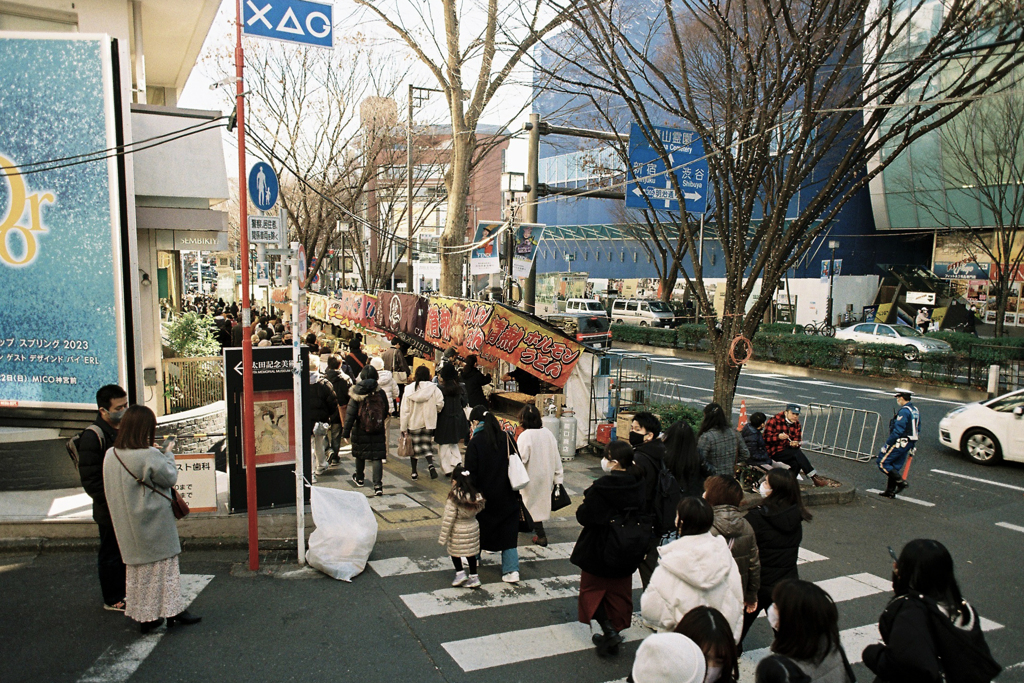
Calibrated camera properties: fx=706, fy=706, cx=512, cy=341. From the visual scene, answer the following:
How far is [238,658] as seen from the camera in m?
4.97

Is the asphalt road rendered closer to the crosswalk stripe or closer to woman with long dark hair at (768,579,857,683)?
the crosswalk stripe

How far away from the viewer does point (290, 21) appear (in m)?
6.64

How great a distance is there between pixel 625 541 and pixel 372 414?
4942mm

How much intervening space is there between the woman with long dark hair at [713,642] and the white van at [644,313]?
36.1 meters

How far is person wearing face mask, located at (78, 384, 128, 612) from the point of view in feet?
17.5

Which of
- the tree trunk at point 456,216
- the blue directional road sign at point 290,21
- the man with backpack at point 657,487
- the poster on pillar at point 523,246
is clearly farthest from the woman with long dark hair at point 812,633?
the tree trunk at point 456,216

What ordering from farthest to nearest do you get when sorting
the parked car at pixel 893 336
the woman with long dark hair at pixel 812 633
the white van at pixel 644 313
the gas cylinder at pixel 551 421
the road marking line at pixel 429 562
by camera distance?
the white van at pixel 644 313, the parked car at pixel 893 336, the gas cylinder at pixel 551 421, the road marking line at pixel 429 562, the woman with long dark hair at pixel 812 633

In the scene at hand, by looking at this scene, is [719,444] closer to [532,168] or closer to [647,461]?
[647,461]

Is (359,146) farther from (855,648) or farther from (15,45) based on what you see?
(855,648)

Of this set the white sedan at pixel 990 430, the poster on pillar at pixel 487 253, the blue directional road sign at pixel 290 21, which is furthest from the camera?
the poster on pillar at pixel 487 253

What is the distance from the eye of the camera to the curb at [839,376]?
2055 cm

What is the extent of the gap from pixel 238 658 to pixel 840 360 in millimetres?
23612

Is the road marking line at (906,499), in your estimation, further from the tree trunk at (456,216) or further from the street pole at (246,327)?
the tree trunk at (456,216)

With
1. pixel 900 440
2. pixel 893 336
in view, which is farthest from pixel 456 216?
pixel 893 336
